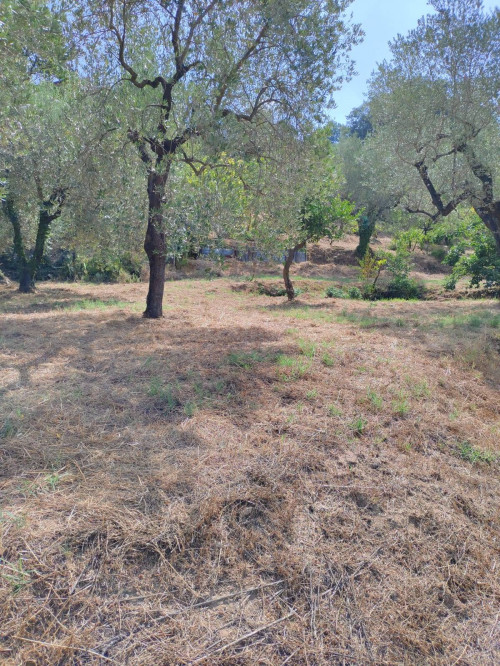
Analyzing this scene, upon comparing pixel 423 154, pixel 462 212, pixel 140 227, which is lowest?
pixel 140 227

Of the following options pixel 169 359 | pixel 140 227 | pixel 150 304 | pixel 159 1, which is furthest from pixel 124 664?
pixel 159 1

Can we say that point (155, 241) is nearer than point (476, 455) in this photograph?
No

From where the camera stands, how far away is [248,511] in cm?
282

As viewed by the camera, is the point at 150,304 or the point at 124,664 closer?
the point at 124,664

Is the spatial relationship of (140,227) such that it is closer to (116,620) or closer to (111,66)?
(111,66)

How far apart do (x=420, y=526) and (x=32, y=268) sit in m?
14.1

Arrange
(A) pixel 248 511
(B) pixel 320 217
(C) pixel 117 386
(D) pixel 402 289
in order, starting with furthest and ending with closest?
1. (D) pixel 402 289
2. (B) pixel 320 217
3. (C) pixel 117 386
4. (A) pixel 248 511

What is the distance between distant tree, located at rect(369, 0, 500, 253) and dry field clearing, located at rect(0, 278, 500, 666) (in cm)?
578

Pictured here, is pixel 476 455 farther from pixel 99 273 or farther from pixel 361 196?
pixel 361 196

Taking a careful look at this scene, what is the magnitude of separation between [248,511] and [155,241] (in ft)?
21.5

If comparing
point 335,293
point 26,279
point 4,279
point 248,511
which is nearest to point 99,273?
point 4,279

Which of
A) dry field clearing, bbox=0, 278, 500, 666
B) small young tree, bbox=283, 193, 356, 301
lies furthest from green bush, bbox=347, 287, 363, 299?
dry field clearing, bbox=0, 278, 500, 666

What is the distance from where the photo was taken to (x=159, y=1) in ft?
23.3

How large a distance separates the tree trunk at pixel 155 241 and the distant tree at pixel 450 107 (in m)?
5.64
